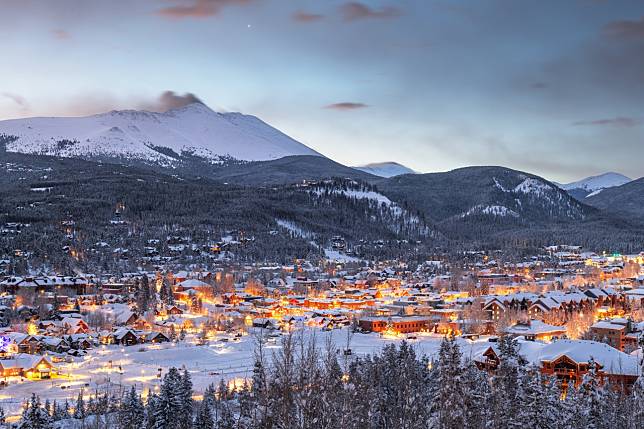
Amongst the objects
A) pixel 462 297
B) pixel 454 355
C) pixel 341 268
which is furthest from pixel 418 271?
pixel 454 355

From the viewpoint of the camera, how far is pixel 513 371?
23609 millimetres

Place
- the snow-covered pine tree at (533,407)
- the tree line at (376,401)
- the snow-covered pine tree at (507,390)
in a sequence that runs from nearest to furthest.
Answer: the tree line at (376,401), the snow-covered pine tree at (533,407), the snow-covered pine tree at (507,390)

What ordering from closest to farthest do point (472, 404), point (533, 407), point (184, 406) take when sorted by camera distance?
point (533, 407) → point (472, 404) → point (184, 406)

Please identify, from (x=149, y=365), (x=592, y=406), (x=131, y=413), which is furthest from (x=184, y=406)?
(x=149, y=365)

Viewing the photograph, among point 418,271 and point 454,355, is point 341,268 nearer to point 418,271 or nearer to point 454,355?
point 418,271

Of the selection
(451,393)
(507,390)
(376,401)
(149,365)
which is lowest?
(149,365)

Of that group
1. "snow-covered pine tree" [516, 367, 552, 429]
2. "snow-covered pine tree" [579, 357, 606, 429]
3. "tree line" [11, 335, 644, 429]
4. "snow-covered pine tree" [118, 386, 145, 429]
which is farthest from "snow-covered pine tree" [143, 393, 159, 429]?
"snow-covered pine tree" [579, 357, 606, 429]

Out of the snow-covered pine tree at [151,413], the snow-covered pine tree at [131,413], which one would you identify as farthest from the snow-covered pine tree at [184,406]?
the snow-covered pine tree at [131,413]

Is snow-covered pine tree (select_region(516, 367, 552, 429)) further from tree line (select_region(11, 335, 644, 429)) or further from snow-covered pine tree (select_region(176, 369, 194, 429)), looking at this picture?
snow-covered pine tree (select_region(176, 369, 194, 429))

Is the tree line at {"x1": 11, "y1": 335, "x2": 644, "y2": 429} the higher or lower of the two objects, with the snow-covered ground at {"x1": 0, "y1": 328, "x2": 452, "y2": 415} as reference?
higher

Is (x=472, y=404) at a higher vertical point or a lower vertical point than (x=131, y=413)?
higher

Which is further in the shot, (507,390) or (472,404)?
(507,390)

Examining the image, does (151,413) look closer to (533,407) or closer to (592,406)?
(533,407)

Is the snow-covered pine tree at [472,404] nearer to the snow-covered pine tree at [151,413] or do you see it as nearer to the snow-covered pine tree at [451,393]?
the snow-covered pine tree at [451,393]
